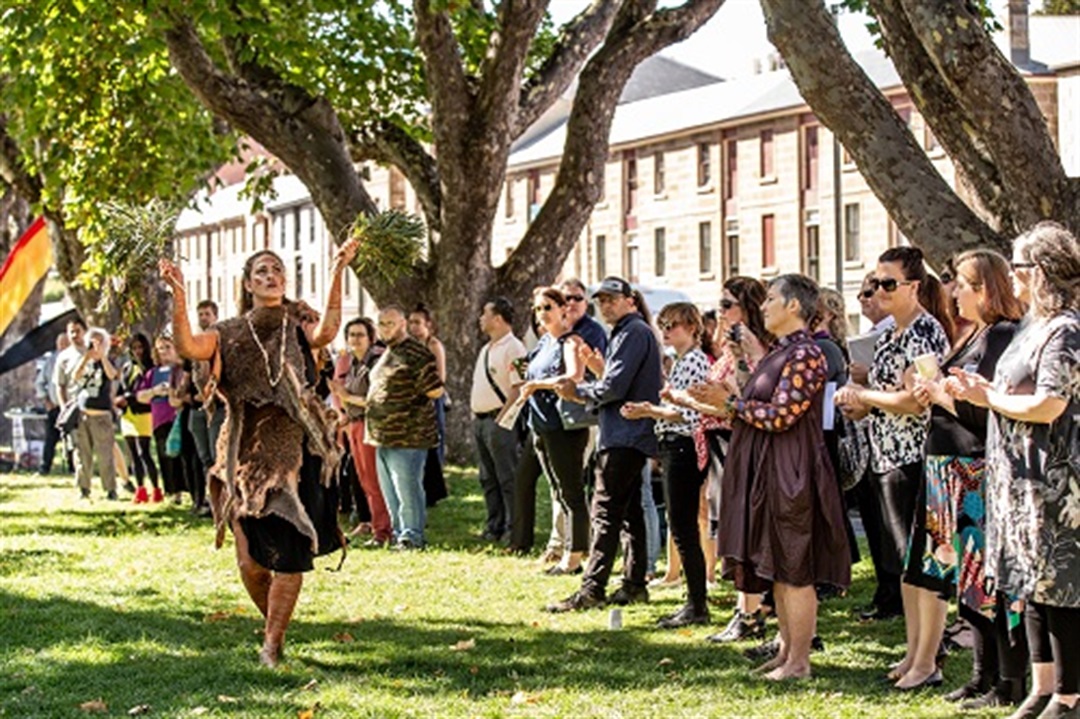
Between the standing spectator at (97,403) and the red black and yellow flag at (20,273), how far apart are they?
5321 mm

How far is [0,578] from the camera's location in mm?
15539

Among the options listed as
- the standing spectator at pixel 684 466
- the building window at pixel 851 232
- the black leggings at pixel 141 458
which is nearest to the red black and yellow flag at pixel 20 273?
the black leggings at pixel 141 458

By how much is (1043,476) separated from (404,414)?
30.6 ft

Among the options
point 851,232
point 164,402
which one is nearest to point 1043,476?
point 164,402

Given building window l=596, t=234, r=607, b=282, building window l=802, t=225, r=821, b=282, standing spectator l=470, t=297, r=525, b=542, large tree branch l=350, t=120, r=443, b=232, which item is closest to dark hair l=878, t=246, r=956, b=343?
standing spectator l=470, t=297, r=525, b=542

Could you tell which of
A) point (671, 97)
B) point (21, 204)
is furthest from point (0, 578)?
point (671, 97)

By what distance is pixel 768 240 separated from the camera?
68.1 meters

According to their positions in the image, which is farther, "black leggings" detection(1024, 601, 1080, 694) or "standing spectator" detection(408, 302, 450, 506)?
"standing spectator" detection(408, 302, 450, 506)

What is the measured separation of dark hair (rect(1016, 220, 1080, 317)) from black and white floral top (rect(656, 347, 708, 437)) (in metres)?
4.06

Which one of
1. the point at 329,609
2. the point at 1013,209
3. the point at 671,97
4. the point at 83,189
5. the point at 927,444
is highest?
the point at 671,97

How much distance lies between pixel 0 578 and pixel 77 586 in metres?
0.92

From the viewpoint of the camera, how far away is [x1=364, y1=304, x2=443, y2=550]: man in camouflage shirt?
17250 mm

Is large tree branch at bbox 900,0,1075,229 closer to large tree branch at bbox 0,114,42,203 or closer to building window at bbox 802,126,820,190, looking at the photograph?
large tree branch at bbox 0,114,42,203

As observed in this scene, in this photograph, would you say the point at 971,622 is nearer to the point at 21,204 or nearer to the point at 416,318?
the point at 416,318
